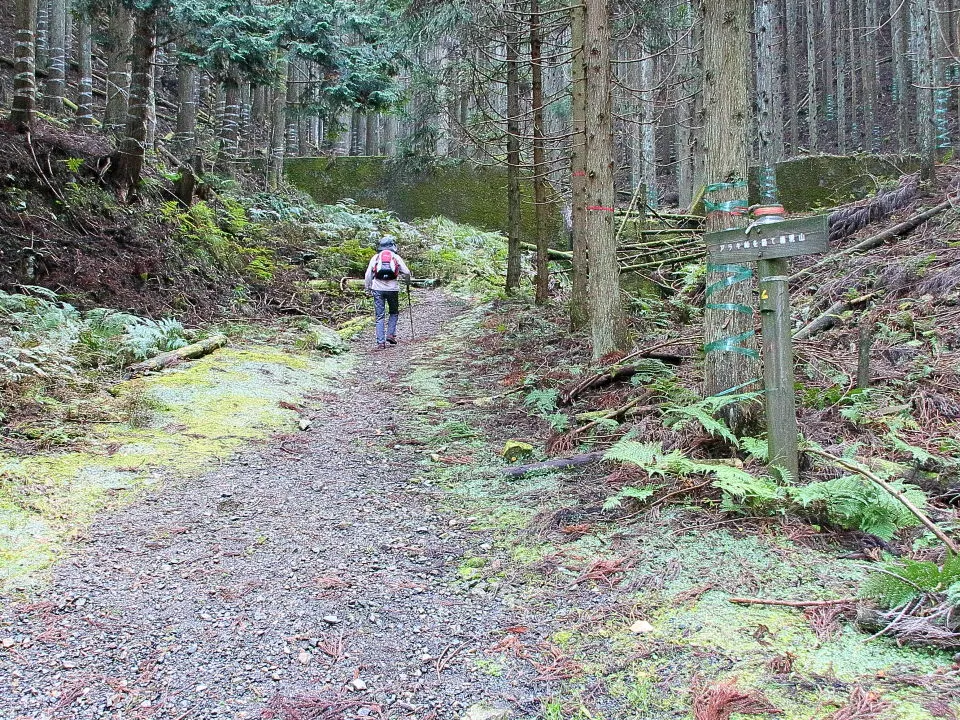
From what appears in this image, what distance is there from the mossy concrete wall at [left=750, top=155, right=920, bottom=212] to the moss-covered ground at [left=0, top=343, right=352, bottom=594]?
13.0 meters

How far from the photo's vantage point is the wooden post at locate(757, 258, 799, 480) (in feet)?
12.7

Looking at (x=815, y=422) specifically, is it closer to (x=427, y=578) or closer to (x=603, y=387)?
(x=603, y=387)

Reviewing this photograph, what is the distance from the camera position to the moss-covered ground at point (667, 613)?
237cm

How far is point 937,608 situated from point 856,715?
668 mm

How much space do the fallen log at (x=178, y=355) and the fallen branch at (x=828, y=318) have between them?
7.19 m

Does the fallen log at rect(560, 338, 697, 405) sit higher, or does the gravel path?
the fallen log at rect(560, 338, 697, 405)

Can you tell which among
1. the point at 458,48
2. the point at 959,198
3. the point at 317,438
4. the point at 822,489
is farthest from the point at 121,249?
the point at 959,198

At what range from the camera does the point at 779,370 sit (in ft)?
12.8

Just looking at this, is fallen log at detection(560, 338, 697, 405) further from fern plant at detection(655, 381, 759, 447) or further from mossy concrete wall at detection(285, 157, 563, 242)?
mossy concrete wall at detection(285, 157, 563, 242)

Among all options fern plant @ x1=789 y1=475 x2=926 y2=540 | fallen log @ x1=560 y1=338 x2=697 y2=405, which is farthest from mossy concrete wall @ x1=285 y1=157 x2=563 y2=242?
fern plant @ x1=789 y1=475 x2=926 y2=540

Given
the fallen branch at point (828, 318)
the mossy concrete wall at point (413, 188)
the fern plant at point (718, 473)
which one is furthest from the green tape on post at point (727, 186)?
the mossy concrete wall at point (413, 188)

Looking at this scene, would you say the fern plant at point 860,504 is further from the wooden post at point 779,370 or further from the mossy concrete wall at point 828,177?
the mossy concrete wall at point 828,177

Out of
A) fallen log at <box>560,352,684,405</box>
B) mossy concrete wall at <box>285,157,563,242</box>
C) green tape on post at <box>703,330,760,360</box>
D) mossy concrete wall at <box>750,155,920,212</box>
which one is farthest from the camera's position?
mossy concrete wall at <box>285,157,563,242</box>

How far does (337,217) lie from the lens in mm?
19875
